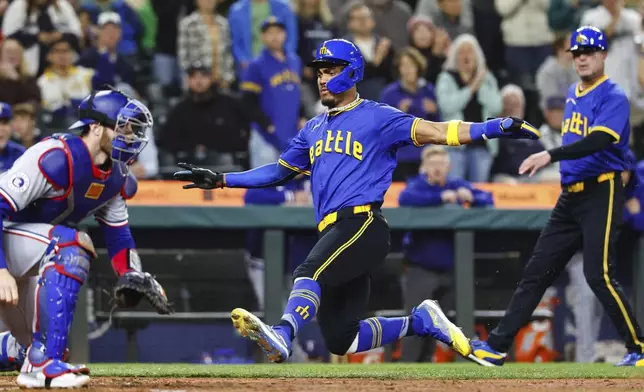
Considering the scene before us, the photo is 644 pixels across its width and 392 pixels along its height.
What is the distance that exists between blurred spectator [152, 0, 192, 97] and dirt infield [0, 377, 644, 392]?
232 inches

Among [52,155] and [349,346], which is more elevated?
[52,155]

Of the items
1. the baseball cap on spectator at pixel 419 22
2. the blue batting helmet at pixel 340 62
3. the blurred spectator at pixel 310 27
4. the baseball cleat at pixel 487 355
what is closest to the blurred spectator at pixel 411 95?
the baseball cap on spectator at pixel 419 22

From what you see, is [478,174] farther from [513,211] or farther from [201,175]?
[201,175]

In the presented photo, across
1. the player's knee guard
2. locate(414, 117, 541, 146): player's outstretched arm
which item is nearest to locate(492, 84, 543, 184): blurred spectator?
locate(414, 117, 541, 146): player's outstretched arm

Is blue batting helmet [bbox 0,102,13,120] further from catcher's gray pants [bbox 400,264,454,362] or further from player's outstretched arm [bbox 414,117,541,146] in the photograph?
player's outstretched arm [bbox 414,117,541,146]

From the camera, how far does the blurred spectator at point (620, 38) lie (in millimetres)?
12234

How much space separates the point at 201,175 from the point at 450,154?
16.6 feet

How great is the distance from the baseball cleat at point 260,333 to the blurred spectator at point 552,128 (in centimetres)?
627

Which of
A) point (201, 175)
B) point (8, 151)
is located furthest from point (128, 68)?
point (201, 175)

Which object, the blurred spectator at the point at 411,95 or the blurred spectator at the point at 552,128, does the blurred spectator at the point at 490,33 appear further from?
the blurred spectator at the point at 411,95

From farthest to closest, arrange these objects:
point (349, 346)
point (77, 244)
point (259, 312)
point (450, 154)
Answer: point (450, 154) < point (259, 312) < point (349, 346) < point (77, 244)

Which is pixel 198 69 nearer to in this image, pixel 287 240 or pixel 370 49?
pixel 370 49

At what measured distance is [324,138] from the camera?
6.19 meters

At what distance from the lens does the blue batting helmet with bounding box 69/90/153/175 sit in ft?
19.2
